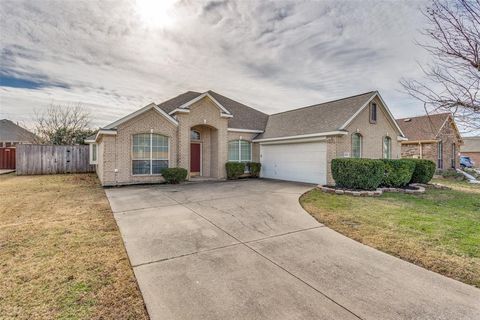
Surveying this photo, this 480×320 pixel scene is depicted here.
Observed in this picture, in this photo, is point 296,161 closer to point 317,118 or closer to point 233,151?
point 317,118

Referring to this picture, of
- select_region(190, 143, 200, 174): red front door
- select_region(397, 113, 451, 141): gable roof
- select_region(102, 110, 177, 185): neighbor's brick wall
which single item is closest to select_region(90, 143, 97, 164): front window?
select_region(102, 110, 177, 185): neighbor's brick wall

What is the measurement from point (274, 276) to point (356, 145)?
42.4ft

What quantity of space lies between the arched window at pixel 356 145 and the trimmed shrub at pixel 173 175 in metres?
10.1

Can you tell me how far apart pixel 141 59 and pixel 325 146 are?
10954 mm

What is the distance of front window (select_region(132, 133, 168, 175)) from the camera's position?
13211mm

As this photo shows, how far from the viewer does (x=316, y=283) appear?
3350mm

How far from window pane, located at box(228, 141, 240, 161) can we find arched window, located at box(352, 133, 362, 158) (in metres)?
7.54

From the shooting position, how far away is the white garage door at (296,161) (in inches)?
533

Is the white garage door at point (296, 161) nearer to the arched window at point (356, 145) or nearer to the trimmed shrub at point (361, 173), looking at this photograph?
the trimmed shrub at point (361, 173)

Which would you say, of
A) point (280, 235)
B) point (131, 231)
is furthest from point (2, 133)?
point (280, 235)

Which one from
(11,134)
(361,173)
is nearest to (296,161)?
(361,173)

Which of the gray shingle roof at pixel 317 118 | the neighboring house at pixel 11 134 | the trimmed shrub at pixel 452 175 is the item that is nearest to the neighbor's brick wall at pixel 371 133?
the gray shingle roof at pixel 317 118

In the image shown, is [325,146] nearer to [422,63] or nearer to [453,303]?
[422,63]

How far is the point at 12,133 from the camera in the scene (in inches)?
1299
